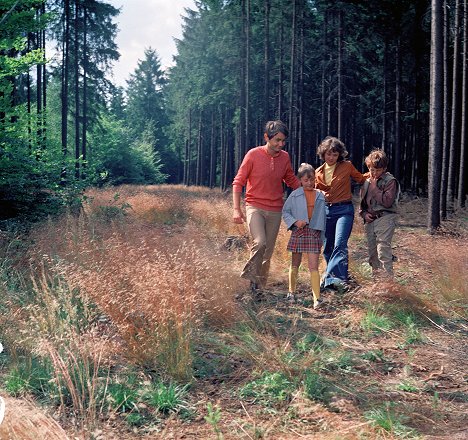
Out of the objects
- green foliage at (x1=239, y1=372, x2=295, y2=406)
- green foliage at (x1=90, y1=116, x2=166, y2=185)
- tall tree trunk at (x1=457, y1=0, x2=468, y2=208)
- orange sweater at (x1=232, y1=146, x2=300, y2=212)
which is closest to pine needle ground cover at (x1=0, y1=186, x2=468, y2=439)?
green foliage at (x1=239, y1=372, x2=295, y2=406)

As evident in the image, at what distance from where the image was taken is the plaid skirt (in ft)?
21.3

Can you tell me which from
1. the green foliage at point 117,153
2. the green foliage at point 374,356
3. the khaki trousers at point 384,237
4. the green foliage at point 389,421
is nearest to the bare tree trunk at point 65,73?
the green foliage at point 117,153

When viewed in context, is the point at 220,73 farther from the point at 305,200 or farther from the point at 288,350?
the point at 288,350

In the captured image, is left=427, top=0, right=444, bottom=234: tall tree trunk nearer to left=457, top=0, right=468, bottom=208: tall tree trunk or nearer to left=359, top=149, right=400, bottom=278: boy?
left=359, top=149, right=400, bottom=278: boy

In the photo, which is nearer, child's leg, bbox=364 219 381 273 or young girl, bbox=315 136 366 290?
young girl, bbox=315 136 366 290

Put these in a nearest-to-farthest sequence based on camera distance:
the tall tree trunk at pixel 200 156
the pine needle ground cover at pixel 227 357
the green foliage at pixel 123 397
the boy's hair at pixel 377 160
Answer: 1. the pine needle ground cover at pixel 227 357
2. the green foliage at pixel 123 397
3. the boy's hair at pixel 377 160
4. the tall tree trunk at pixel 200 156

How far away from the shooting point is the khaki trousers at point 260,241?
21.0 ft

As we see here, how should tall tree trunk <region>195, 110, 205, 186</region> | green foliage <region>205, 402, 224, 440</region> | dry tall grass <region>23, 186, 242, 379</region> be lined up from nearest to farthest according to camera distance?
green foliage <region>205, 402, 224, 440</region>, dry tall grass <region>23, 186, 242, 379</region>, tall tree trunk <region>195, 110, 205, 186</region>

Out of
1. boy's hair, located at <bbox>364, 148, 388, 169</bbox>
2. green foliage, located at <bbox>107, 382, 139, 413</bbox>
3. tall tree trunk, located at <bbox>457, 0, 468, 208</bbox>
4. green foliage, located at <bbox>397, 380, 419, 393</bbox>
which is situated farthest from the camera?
tall tree trunk, located at <bbox>457, 0, 468, 208</bbox>

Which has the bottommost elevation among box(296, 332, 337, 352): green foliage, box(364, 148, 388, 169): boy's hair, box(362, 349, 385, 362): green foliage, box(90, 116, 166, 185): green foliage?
box(362, 349, 385, 362): green foliage

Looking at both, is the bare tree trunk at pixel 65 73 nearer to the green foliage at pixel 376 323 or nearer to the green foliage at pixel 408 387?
the green foliage at pixel 376 323

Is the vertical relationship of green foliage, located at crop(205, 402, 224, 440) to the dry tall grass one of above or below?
below

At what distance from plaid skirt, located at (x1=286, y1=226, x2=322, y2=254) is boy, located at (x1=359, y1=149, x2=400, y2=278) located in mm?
765

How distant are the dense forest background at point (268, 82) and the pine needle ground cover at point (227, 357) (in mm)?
5166
